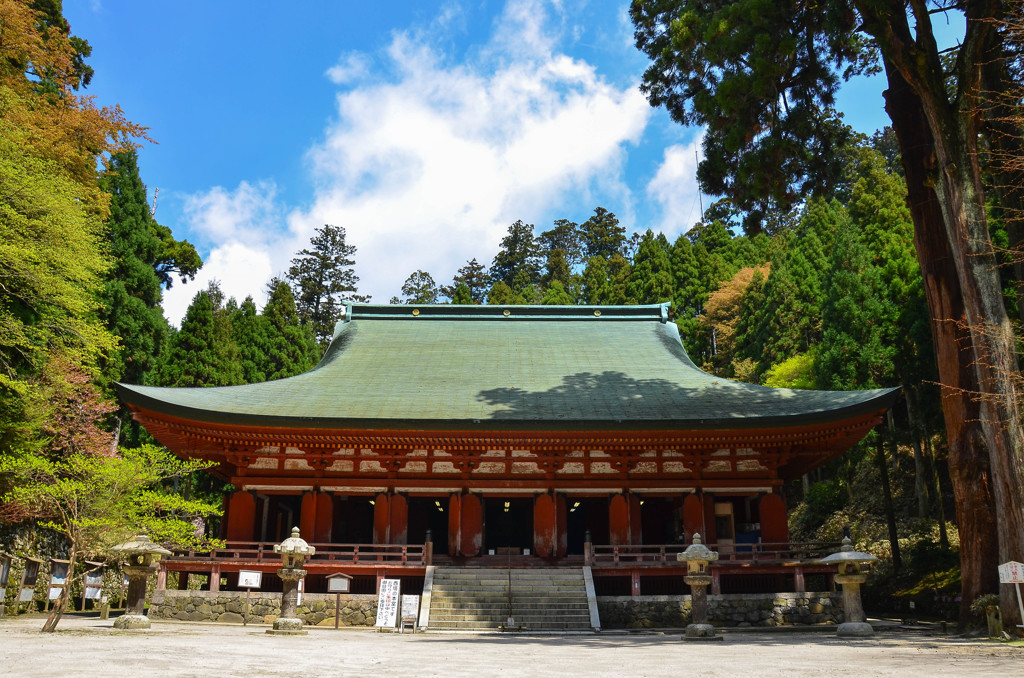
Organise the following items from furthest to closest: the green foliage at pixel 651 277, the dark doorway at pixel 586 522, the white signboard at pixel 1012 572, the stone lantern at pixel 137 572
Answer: the green foliage at pixel 651 277
the dark doorway at pixel 586 522
the stone lantern at pixel 137 572
the white signboard at pixel 1012 572

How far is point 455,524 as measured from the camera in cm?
1797

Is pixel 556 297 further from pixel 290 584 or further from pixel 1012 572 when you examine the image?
pixel 1012 572

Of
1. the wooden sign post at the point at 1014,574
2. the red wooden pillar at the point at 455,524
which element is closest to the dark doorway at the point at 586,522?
the red wooden pillar at the point at 455,524

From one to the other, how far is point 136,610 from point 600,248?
65476 millimetres

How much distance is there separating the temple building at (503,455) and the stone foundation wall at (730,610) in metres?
0.81

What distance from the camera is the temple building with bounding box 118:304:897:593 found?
16.6m

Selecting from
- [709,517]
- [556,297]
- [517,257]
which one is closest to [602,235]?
[517,257]

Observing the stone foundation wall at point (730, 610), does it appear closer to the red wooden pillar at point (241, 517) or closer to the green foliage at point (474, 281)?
the red wooden pillar at point (241, 517)

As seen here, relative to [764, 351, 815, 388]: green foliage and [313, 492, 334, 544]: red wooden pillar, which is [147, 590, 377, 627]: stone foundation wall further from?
[764, 351, 815, 388]: green foliage

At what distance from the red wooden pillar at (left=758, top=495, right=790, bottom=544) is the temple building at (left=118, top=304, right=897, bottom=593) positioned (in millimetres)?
35

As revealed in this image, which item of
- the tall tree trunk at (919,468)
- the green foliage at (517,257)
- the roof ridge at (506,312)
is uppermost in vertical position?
the green foliage at (517,257)

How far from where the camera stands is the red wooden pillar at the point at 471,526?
17.9m

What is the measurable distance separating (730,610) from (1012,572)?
20.1 ft

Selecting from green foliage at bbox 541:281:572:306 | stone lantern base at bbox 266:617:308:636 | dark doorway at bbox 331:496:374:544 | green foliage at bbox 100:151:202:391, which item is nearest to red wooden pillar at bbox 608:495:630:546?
dark doorway at bbox 331:496:374:544
